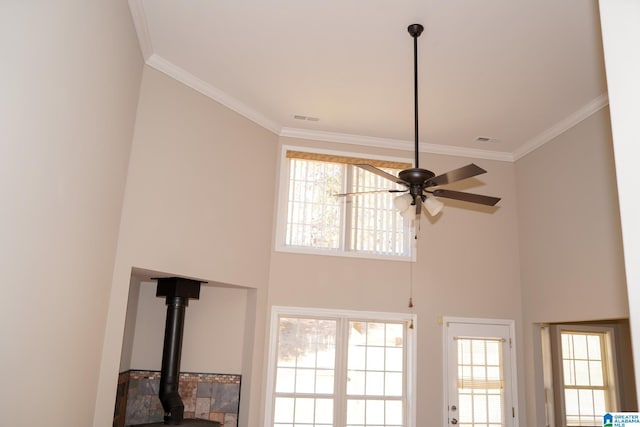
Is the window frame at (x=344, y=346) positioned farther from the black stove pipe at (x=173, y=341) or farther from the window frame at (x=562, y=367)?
the window frame at (x=562, y=367)

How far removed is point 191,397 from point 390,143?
3.94 m

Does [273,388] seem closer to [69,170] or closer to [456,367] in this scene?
[456,367]

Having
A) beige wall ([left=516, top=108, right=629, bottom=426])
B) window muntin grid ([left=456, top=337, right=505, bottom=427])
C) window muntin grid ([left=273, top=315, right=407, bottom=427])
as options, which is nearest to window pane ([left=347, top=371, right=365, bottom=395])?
window muntin grid ([left=273, top=315, right=407, bottom=427])

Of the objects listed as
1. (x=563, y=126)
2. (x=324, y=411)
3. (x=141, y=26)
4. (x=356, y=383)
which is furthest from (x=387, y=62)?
(x=324, y=411)

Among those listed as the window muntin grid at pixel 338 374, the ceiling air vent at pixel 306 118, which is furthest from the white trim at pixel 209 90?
the window muntin grid at pixel 338 374

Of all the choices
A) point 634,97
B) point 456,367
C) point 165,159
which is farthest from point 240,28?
point 456,367

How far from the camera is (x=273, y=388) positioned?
595 centimetres

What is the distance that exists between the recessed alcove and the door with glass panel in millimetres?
2515

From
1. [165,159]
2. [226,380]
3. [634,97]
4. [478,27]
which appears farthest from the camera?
[226,380]

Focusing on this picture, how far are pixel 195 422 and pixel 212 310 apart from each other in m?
1.24

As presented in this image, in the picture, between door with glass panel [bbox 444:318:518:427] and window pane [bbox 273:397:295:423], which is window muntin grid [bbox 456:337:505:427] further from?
window pane [bbox 273:397:295:423]

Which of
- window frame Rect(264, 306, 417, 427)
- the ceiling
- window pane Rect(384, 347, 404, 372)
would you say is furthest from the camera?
window pane Rect(384, 347, 404, 372)

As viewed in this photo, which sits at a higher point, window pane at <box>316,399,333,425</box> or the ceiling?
the ceiling

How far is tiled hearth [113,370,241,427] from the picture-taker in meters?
5.66
